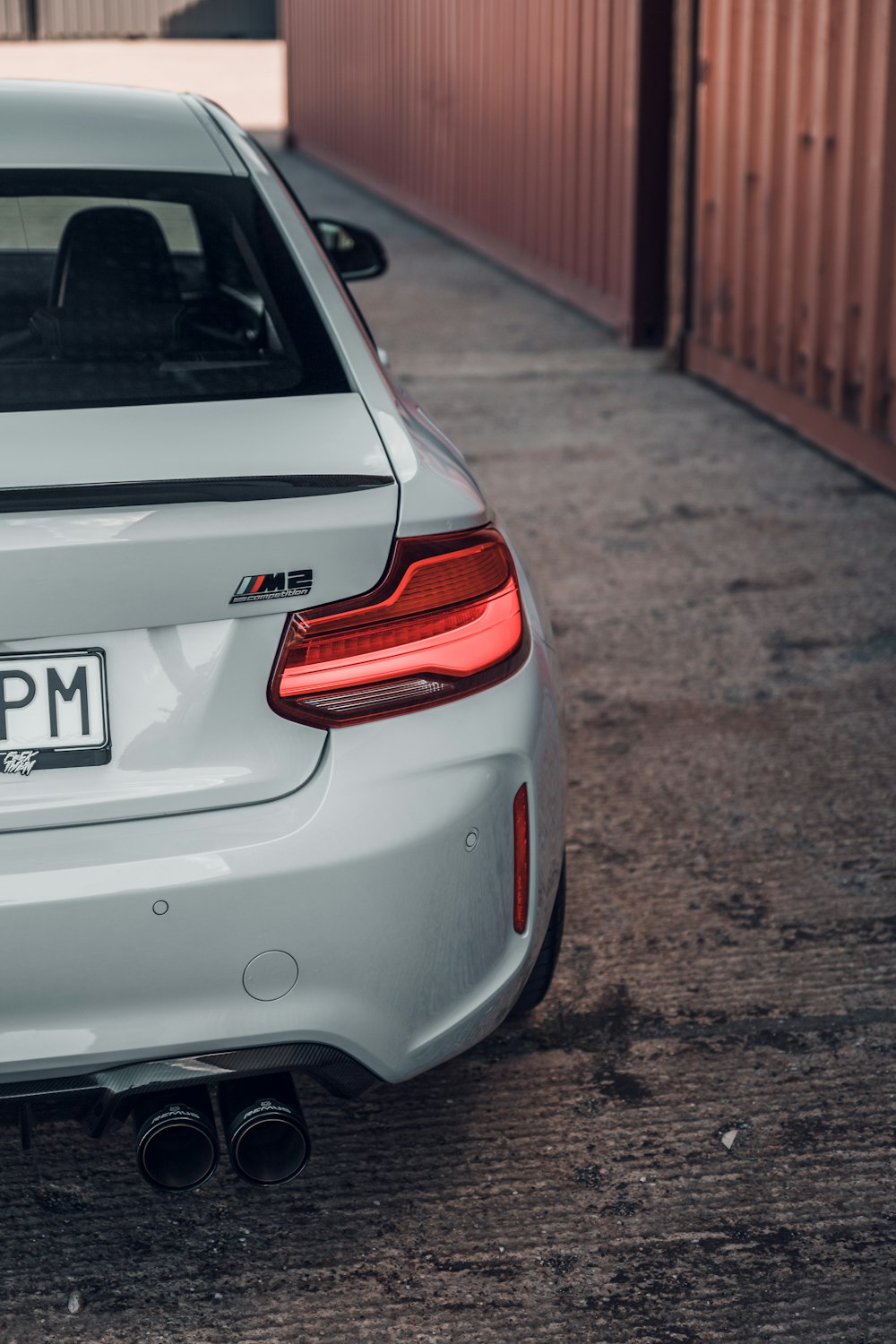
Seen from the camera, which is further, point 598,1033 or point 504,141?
point 504,141

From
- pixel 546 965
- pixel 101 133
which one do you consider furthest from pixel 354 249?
pixel 546 965

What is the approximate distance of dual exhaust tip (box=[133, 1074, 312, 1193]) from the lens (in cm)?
209

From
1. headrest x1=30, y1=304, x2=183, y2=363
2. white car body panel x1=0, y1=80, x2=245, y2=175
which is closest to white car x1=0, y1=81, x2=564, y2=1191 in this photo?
headrest x1=30, y1=304, x2=183, y2=363

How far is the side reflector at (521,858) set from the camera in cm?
217

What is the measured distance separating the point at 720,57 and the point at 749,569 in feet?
13.0

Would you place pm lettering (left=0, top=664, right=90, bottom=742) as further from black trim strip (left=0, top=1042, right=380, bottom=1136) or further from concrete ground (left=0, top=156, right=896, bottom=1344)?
concrete ground (left=0, top=156, right=896, bottom=1344)

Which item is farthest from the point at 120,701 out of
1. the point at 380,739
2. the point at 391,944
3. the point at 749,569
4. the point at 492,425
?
the point at 492,425

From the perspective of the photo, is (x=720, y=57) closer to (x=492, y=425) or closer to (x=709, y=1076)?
(x=492, y=425)

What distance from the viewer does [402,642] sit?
6.69 ft

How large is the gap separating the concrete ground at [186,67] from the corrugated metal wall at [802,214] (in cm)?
2406

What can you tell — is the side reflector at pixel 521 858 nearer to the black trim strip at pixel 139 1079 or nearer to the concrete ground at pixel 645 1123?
the black trim strip at pixel 139 1079

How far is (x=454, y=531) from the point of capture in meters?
2.12

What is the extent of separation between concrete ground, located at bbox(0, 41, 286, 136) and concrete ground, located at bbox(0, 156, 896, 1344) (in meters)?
28.8

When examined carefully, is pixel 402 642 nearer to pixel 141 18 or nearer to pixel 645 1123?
pixel 645 1123
